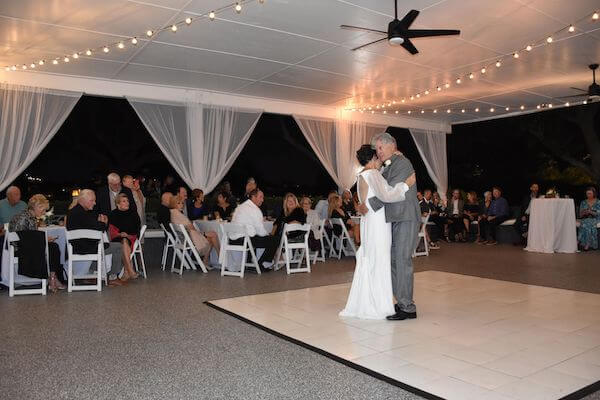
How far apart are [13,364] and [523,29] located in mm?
6139

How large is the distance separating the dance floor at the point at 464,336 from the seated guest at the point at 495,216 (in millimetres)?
5500

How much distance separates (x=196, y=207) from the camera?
324 inches

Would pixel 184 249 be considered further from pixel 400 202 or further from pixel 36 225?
pixel 400 202

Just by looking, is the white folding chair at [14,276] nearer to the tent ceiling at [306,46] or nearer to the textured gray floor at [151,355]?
the textured gray floor at [151,355]

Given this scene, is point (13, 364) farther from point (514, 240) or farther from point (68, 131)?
point (68, 131)

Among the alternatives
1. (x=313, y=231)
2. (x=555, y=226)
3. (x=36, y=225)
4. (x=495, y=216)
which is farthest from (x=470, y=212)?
(x=36, y=225)

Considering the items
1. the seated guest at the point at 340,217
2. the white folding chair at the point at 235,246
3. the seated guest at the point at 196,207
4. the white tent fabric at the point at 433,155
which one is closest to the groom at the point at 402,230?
the white folding chair at the point at 235,246

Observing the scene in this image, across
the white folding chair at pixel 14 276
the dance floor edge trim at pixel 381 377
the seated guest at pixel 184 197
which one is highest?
the seated guest at pixel 184 197

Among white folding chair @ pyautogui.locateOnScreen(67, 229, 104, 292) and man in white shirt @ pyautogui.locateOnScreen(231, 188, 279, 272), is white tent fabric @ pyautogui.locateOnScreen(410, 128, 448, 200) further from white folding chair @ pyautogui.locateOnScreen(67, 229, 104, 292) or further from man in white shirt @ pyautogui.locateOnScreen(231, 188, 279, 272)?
white folding chair @ pyautogui.locateOnScreen(67, 229, 104, 292)

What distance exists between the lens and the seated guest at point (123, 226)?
6.59m

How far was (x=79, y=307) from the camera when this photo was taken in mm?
4973

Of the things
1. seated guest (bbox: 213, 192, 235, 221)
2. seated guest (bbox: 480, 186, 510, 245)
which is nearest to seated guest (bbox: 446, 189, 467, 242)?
seated guest (bbox: 480, 186, 510, 245)

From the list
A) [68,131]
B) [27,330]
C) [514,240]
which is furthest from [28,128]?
[514,240]

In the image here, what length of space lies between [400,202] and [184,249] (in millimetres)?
3994
